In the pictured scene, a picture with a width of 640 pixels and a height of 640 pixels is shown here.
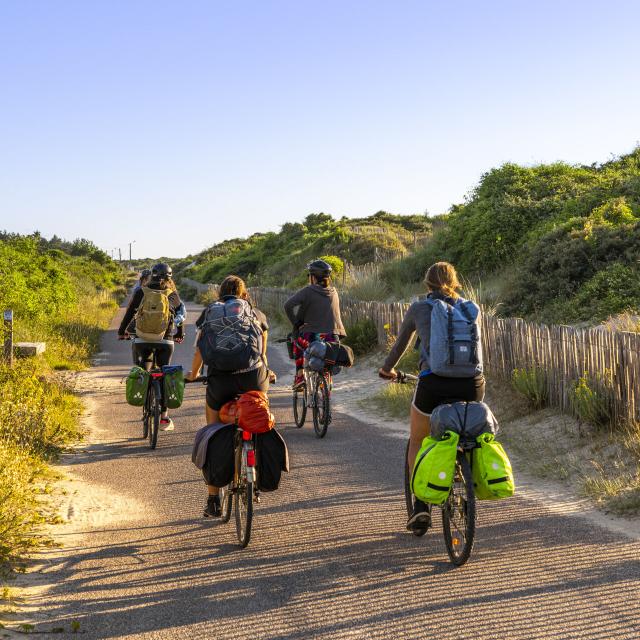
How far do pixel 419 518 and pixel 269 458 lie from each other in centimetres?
113

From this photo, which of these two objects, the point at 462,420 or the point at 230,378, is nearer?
the point at 462,420

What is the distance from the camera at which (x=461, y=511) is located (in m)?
5.07

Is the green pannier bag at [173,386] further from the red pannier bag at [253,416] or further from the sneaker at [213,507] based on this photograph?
the red pannier bag at [253,416]

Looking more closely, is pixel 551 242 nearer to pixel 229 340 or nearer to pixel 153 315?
pixel 153 315

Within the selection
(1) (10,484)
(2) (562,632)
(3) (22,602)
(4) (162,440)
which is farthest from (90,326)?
(2) (562,632)

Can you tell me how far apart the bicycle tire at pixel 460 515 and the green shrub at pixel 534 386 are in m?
5.10

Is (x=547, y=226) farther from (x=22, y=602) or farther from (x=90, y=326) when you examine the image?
(x=22, y=602)

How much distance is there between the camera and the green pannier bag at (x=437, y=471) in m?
4.84

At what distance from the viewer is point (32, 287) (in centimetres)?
2138

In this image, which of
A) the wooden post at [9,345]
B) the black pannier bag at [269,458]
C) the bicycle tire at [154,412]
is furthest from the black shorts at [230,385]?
the wooden post at [9,345]

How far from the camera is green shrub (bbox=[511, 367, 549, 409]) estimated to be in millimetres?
9969

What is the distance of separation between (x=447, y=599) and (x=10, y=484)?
370 centimetres

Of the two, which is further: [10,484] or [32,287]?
[32,287]

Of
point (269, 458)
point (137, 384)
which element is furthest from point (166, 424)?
point (269, 458)
